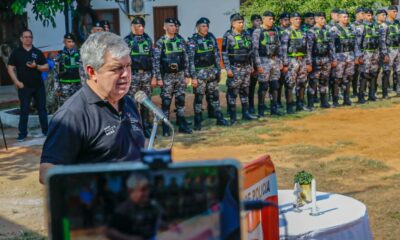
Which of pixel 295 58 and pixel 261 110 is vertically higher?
pixel 295 58

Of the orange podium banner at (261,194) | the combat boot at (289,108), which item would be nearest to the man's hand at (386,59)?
the combat boot at (289,108)

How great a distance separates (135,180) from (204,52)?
36.4 ft

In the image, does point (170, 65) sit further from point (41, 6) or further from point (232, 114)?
point (41, 6)

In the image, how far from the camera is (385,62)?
53.2 feet

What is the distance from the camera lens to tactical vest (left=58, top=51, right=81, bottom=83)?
39.1 feet

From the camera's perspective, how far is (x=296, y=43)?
14086 millimetres

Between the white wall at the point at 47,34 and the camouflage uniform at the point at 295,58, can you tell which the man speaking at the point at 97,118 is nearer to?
the camouflage uniform at the point at 295,58

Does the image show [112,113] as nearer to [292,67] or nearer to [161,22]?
[292,67]

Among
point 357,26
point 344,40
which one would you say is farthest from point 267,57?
point 357,26

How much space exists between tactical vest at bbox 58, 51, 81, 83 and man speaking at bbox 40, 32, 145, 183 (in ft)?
27.9

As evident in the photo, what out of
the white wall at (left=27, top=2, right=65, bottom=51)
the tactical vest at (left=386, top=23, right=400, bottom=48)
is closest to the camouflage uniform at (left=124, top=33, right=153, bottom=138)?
the tactical vest at (left=386, top=23, right=400, bottom=48)

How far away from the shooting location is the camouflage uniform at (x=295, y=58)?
14.1 m

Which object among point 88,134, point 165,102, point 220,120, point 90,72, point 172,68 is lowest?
point 220,120

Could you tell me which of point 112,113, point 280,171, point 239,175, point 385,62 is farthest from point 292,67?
point 239,175
